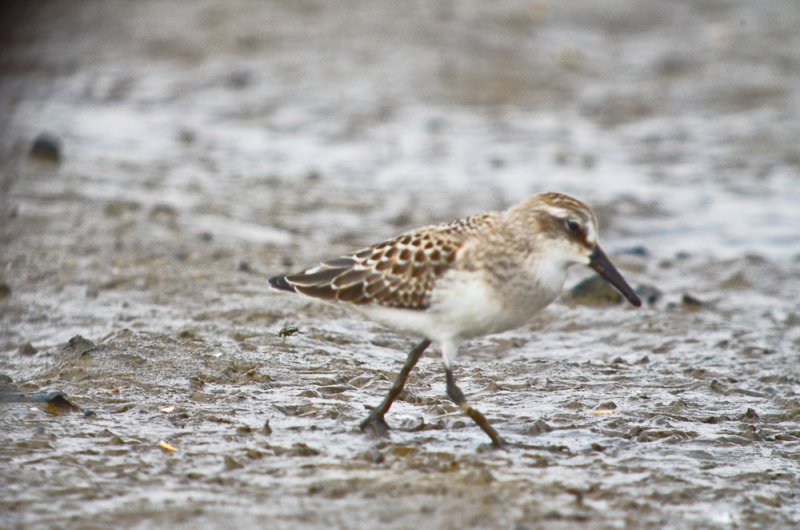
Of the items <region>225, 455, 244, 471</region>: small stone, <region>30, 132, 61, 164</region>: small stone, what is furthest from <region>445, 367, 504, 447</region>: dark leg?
<region>30, 132, 61, 164</region>: small stone

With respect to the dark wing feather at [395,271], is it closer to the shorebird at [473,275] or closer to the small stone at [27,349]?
the shorebird at [473,275]

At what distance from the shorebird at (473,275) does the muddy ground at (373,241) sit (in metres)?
0.75

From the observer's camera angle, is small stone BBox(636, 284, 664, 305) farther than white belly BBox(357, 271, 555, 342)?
Yes

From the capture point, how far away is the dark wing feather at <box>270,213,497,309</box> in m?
6.91

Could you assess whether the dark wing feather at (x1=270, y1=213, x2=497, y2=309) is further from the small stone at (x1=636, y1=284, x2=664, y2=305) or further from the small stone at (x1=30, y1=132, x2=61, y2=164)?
the small stone at (x1=30, y1=132, x2=61, y2=164)

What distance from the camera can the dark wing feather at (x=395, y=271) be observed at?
6.91 metres

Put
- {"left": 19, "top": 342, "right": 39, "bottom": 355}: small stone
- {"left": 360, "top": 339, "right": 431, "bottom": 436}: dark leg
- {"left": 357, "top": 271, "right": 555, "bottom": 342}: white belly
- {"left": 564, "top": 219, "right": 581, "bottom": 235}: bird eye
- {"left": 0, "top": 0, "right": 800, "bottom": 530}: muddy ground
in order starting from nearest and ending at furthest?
{"left": 0, "top": 0, "right": 800, "bottom": 530}: muddy ground
{"left": 357, "top": 271, "right": 555, "bottom": 342}: white belly
{"left": 564, "top": 219, "right": 581, "bottom": 235}: bird eye
{"left": 360, "top": 339, "right": 431, "bottom": 436}: dark leg
{"left": 19, "top": 342, "right": 39, "bottom": 355}: small stone

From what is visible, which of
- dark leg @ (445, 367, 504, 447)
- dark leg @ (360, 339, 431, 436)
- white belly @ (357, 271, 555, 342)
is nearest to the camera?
white belly @ (357, 271, 555, 342)

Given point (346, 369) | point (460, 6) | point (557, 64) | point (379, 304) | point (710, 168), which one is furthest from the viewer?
point (460, 6)

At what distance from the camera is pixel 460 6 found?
20.0 m

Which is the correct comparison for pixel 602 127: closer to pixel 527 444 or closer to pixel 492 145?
pixel 492 145

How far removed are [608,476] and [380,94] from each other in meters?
11.5

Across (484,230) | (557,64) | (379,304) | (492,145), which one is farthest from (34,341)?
(557,64)

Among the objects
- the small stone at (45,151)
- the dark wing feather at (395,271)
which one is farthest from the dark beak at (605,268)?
the small stone at (45,151)
